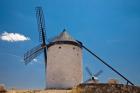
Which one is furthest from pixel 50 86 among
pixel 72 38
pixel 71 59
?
pixel 72 38

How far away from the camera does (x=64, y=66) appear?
27312 mm

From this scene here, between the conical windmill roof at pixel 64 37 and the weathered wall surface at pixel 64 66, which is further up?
the conical windmill roof at pixel 64 37

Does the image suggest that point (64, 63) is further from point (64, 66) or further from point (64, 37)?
point (64, 37)

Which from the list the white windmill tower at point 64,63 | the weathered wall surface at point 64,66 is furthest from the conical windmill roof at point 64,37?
the weathered wall surface at point 64,66

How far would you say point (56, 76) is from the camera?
27.3 meters

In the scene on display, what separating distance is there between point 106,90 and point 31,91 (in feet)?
31.6

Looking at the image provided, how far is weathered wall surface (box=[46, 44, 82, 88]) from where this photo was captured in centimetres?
2708

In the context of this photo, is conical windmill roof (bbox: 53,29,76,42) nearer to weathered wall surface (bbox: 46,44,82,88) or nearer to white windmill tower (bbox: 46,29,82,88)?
white windmill tower (bbox: 46,29,82,88)

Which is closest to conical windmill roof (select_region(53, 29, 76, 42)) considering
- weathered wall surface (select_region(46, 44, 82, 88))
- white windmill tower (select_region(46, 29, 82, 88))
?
white windmill tower (select_region(46, 29, 82, 88))

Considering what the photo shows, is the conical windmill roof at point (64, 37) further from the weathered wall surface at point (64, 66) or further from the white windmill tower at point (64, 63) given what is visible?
the weathered wall surface at point (64, 66)

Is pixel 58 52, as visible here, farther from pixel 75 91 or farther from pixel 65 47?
pixel 75 91

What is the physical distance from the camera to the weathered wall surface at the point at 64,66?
88.8 ft

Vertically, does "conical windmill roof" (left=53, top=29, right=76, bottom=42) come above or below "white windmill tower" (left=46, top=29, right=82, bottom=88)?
above

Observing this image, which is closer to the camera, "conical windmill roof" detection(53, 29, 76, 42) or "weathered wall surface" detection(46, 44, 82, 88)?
"weathered wall surface" detection(46, 44, 82, 88)
